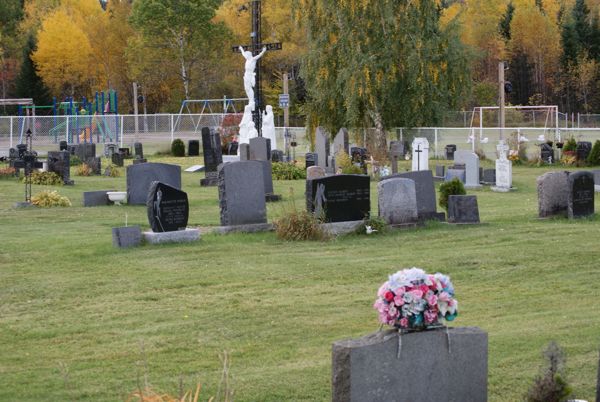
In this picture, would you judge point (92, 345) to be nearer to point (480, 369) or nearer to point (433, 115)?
point (480, 369)

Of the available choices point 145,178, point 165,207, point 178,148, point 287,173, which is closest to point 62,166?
point 287,173

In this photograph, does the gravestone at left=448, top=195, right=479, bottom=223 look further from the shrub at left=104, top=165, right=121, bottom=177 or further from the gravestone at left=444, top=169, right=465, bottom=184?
the shrub at left=104, top=165, right=121, bottom=177

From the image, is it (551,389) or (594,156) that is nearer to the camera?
(551,389)

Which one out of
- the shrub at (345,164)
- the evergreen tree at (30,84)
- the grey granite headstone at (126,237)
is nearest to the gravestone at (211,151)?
the shrub at (345,164)

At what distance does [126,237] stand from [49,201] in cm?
878

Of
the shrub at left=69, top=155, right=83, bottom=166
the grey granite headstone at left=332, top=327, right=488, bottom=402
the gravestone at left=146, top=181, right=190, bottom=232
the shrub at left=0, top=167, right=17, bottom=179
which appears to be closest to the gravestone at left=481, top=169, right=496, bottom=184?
the shrub at left=0, top=167, right=17, bottom=179

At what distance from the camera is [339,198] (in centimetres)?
2008

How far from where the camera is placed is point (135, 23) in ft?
275

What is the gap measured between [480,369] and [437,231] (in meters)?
12.3

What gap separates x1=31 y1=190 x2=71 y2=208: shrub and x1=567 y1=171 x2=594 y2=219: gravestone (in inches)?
454

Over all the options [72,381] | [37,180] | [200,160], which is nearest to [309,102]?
[200,160]

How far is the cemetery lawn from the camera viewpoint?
32.9ft

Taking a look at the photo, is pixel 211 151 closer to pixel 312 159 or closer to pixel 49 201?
pixel 312 159

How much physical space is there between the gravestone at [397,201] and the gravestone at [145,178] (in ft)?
24.2
